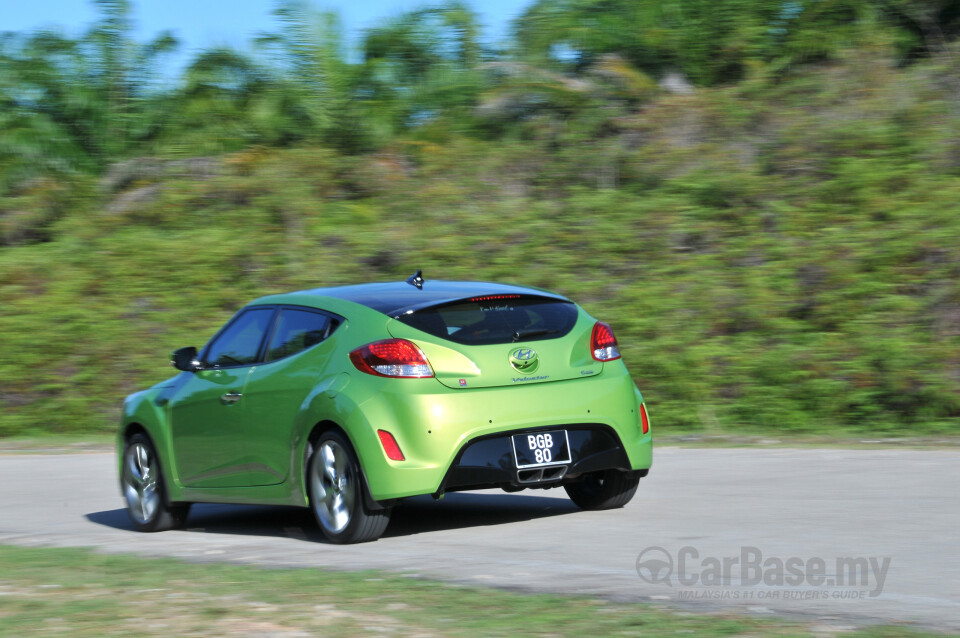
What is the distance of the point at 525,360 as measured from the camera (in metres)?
7.75

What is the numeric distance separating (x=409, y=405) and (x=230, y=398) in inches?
66.7

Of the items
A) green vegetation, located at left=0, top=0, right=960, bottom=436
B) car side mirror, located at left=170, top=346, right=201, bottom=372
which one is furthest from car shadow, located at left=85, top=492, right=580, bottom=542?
green vegetation, located at left=0, top=0, right=960, bottom=436

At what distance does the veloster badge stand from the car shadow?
1.13 meters

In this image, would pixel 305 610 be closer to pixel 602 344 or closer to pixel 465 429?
pixel 465 429

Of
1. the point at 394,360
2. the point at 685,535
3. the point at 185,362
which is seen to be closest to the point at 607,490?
the point at 685,535

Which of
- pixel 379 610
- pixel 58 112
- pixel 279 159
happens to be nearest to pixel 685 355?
pixel 379 610

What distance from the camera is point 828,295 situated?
1588cm

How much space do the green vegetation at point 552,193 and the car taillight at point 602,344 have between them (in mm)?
5737

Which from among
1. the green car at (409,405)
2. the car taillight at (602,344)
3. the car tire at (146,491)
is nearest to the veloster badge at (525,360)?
the green car at (409,405)

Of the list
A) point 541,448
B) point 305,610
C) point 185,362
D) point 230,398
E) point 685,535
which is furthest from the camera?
point 185,362

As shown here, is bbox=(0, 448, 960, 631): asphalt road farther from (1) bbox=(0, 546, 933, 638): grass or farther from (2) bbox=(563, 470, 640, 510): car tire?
(1) bbox=(0, 546, 933, 638): grass

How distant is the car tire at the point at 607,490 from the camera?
8570 mm

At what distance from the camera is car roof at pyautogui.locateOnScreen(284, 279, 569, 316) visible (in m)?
7.83

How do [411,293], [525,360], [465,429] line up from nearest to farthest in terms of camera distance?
[465,429], [525,360], [411,293]
